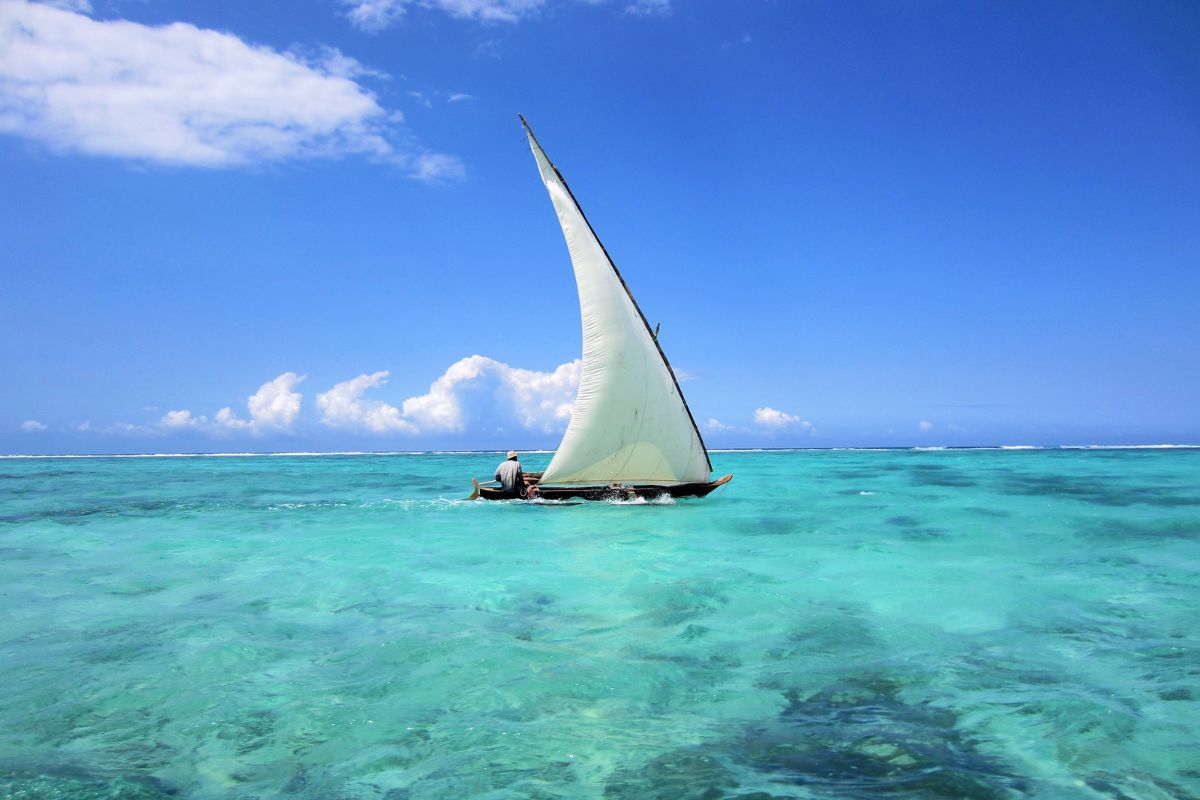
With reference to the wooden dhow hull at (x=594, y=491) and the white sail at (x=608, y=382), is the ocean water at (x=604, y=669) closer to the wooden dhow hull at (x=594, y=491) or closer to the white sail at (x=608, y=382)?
the white sail at (x=608, y=382)

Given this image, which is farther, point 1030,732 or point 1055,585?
point 1055,585

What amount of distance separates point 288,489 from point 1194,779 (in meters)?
42.1

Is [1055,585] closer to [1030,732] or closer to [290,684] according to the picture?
[1030,732]

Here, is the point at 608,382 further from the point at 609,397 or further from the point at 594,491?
the point at 594,491

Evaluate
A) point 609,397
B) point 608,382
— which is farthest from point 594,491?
point 608,382

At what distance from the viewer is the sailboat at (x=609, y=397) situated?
2244 cm

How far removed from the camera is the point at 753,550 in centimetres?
1691

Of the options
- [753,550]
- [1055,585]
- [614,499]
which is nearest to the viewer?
[1055,585]

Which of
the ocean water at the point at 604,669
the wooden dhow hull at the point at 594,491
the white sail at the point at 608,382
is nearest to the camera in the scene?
the ocean water at the point at 604,669

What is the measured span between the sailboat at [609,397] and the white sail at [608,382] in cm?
3

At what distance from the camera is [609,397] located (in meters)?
22.6

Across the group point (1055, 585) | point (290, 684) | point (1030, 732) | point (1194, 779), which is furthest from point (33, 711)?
point (1055, 585)

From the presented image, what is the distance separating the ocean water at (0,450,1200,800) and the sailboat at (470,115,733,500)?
17.5 feet

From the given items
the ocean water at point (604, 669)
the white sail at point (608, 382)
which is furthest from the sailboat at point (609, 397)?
the ocean water at point (604, 669)
